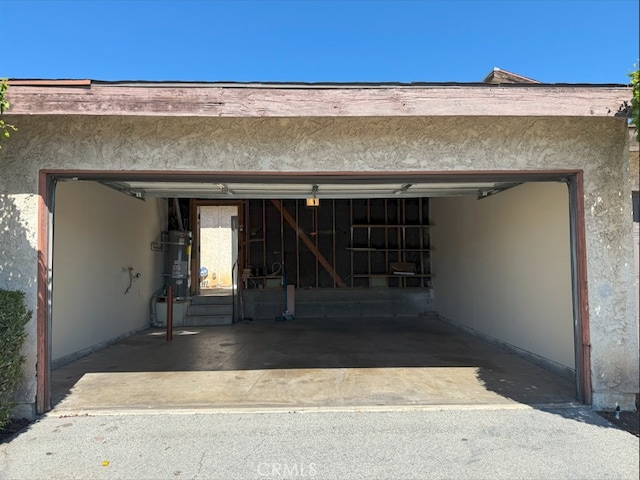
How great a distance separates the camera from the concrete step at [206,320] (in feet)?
32.9

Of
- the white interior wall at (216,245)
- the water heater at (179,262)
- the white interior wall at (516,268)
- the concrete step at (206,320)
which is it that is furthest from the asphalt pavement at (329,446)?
the white interior wall at (216,245)

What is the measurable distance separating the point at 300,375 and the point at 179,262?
5873mm

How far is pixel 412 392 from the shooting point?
468cm

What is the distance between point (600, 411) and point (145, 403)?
4501 mm

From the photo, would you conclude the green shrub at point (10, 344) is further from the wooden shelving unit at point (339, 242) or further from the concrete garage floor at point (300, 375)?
the wooden shelving unit at point (339, 242)

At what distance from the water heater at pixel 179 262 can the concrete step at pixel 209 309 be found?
0.37 m

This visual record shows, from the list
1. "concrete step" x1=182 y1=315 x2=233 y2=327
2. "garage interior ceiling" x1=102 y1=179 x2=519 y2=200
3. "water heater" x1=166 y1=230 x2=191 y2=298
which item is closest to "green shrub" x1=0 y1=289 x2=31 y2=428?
"garage interior ceiling" x1=102 y1=179 x2=519 y2=200

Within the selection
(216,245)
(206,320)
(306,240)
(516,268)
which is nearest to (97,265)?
(206,320)

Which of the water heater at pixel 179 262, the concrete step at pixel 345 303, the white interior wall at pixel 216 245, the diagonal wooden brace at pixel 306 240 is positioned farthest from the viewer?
the white interior wall at pixel 216 245

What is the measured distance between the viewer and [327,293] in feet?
38.1

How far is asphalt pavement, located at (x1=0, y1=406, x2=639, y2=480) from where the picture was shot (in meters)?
3.01

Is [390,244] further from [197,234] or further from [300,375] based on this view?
[300,375]

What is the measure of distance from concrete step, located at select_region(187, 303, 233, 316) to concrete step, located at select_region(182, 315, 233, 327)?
0.39 ft

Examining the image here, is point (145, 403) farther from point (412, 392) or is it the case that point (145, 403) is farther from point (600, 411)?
point (600, 411)
